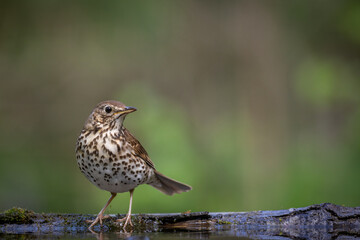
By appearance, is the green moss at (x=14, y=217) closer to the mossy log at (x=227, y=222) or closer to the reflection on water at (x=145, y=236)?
the mossy log at (x=227, y=222)

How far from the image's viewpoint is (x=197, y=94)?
7.87 m

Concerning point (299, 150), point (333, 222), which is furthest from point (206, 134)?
point (333, 222)

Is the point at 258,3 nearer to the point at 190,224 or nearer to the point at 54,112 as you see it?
the point at 54,112

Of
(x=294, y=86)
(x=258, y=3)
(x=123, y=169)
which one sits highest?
(x=258, y=3)

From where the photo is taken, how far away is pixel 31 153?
280 inches

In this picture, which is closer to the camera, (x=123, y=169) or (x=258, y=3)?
(x=123, y=169)

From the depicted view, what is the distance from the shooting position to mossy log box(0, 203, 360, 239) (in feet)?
10.4

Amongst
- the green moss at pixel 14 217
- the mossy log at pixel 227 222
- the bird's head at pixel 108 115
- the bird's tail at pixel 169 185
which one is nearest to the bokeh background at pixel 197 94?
the bird's tail at pixel 169 185

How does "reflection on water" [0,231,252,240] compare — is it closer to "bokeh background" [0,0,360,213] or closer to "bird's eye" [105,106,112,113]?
"bird's eye" [105,106,112,113]

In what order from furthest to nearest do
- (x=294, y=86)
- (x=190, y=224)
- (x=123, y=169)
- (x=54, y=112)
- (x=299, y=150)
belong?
(x=54, y=112), (x=294, y=86), (x=299, y=150), (x=123, y=169), (x=190, y=224)

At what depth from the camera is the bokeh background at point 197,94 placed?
20.5 ft

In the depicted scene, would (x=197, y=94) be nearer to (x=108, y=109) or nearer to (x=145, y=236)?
(x=108, y=109)

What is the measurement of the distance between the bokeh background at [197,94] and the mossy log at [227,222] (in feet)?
7.31

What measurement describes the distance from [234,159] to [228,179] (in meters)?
0.36
